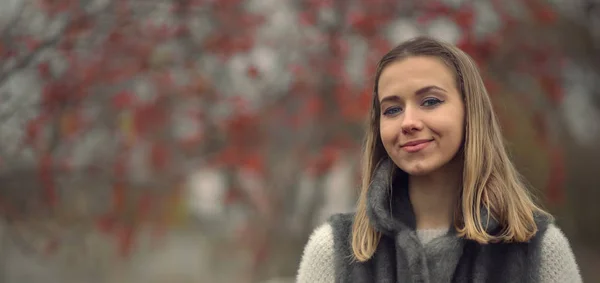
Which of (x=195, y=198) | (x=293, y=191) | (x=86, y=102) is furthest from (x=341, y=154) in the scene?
(x=86, y=102)

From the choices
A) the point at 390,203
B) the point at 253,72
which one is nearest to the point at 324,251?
the point at 390,203

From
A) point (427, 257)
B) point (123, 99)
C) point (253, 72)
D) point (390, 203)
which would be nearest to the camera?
point (427, 257)

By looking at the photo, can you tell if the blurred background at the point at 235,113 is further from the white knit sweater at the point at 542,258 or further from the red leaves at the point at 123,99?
the white knit sweater at the point at 542,258

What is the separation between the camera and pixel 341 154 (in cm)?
487

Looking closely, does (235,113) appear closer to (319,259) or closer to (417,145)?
(319,259)

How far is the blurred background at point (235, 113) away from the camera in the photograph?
4.88m

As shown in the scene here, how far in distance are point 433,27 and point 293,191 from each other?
1.55 metres

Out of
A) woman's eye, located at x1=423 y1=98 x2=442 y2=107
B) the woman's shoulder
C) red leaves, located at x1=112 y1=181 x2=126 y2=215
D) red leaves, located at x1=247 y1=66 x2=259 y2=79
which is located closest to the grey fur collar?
the woman's shoulder

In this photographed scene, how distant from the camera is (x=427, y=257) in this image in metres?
1.73

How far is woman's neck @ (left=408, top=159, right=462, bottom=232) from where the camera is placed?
184cm

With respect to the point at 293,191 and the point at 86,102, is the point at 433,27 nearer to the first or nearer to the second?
the point at 293,191

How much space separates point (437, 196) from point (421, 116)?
0.80ft

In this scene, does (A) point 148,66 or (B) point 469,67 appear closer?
(B) point 469,67

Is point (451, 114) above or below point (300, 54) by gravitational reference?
below
